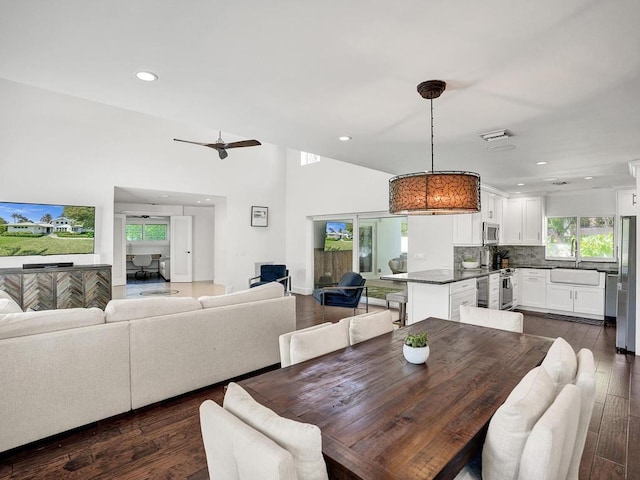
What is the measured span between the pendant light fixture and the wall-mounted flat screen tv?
560 centimetres

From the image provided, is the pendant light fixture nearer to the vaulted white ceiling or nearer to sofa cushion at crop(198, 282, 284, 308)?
the vaulted white ceiling

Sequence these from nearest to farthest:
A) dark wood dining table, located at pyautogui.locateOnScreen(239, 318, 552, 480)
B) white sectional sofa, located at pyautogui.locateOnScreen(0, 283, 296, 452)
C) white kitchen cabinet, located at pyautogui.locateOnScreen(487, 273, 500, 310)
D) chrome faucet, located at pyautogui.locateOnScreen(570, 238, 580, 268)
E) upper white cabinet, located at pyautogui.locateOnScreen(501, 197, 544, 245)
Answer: dark wood dining table, located at pyautogui.locateOnScreen(239, 318, 552, 480) < white sectional sofa, located at pyautogui.locateOnScreen(0, 283, 296, 452) < white kitchen cabinet, located at pyautogui.locateOnScreen(487, 273, 500, 310) < chrome faucet, located at pyautogui.locateOnScreen(570, 238, 580, 268) < upper white cabinet, located at pyautogui.locateOnScreen(501, 197, 544, 245)

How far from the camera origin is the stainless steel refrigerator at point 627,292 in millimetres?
4207

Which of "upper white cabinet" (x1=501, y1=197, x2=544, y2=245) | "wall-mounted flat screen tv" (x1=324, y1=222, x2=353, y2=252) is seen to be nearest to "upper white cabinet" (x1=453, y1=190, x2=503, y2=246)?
"upper white cabinet" (x1=501, y1=197, x2=544, y2=245)

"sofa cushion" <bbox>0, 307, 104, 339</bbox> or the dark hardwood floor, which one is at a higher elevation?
"sofa cushion" <bbox>0, 307, 104, 339</bbox>

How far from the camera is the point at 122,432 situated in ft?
8.02

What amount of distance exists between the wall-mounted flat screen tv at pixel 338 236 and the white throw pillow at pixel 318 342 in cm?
552

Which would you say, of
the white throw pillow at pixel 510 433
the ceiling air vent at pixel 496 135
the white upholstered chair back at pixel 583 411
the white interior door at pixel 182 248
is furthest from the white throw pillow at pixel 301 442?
the white interior door at pixel 182 248

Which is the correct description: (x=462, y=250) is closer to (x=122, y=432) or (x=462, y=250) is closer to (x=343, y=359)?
(x=343, y=359)

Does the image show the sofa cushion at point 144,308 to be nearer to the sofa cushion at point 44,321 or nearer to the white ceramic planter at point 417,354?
the sofa cushion at point 44,321

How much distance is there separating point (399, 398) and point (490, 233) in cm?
545

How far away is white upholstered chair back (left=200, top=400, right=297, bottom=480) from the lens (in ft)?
2.95

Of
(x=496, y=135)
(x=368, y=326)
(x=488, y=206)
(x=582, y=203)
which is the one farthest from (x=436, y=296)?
(x=582, y=203)

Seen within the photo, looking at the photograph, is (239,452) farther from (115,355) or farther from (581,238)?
(581,238)
